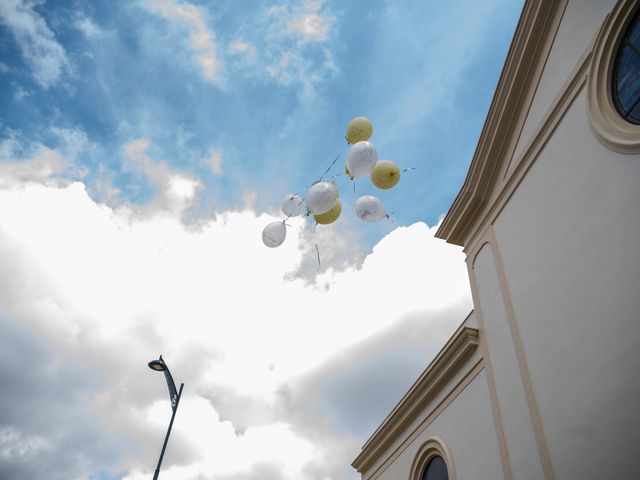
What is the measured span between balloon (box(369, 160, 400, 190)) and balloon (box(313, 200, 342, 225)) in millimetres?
871

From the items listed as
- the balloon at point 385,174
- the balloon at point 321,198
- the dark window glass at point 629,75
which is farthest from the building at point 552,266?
the balloon at point 321,198

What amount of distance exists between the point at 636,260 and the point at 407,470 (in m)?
8.46

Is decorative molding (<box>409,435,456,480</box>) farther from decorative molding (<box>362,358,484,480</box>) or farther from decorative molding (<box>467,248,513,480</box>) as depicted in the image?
decorative molding (<box>467,248,513,480</box>)

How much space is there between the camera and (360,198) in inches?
329

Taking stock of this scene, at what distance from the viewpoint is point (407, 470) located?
37.4 ft

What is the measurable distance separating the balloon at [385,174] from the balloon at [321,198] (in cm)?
82

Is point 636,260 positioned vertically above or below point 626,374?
above

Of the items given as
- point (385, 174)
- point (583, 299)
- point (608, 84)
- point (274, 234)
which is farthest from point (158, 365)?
point (608, 84)

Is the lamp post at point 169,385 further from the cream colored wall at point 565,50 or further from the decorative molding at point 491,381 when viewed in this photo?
the cream colored wall at point 565,50

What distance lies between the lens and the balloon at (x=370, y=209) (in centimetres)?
819

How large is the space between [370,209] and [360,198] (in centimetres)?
33

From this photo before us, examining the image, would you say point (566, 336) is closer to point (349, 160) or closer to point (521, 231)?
point (521, 231)

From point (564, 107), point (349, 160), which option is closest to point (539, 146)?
point (564, 107)

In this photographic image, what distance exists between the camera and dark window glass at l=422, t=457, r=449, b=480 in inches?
392
